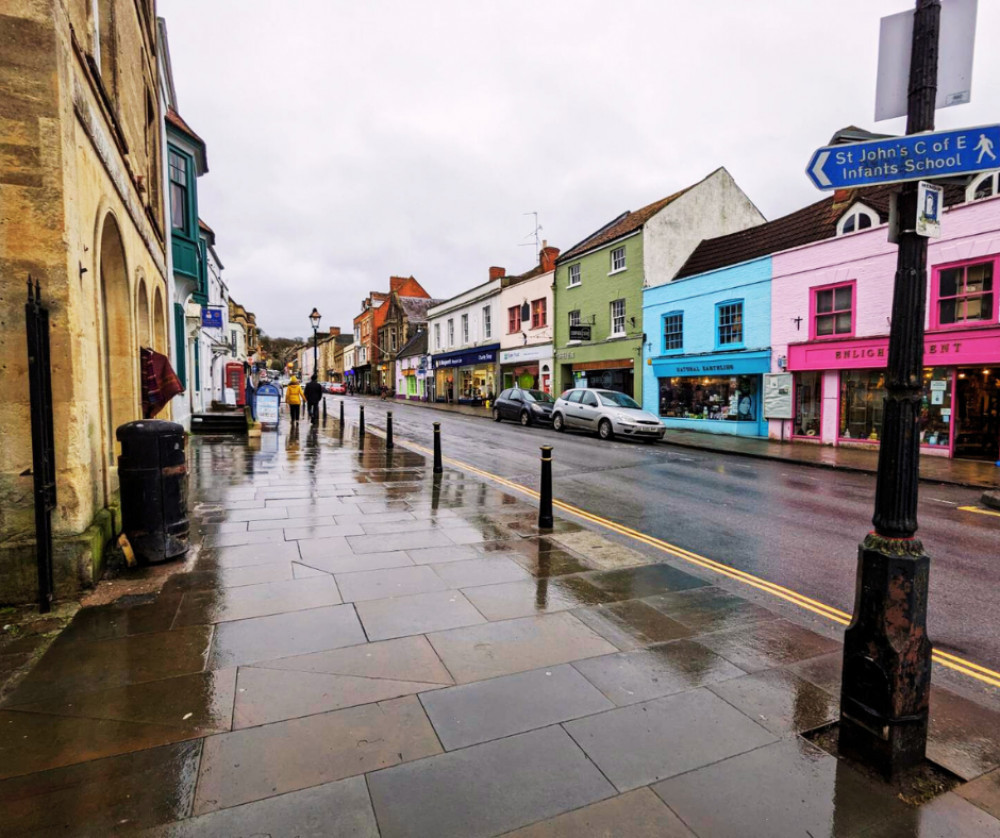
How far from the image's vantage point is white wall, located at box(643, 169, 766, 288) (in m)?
24.8

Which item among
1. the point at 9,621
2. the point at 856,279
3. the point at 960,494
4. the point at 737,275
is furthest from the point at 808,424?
the point at 9,621

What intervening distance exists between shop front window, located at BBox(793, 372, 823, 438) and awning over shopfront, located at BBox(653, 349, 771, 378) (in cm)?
121

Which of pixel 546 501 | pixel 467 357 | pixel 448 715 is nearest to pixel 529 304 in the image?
pixel 467 357

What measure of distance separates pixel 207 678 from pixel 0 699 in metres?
1.05

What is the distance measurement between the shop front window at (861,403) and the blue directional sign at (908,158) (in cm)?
1591

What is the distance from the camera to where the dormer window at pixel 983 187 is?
Result: 45.1 feet

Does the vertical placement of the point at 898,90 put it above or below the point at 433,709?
above

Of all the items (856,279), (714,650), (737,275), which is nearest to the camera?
(714,650)

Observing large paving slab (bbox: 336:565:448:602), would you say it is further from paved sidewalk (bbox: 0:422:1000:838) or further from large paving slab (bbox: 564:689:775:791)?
large paving slab (bbox: 564:689:775:791)

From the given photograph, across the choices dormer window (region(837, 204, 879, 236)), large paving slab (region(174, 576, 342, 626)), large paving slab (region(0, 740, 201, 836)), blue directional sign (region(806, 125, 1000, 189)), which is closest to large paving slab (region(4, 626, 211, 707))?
large paving slab (region(174, 576, 342, 626))

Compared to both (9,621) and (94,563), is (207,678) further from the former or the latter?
(94,563)

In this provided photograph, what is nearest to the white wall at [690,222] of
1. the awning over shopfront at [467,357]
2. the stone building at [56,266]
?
the awning over shopfront at [467,357]

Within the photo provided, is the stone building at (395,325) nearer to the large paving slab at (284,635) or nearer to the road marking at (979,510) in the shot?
the road marking at (979,510)

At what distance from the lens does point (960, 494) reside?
10.6 meters
